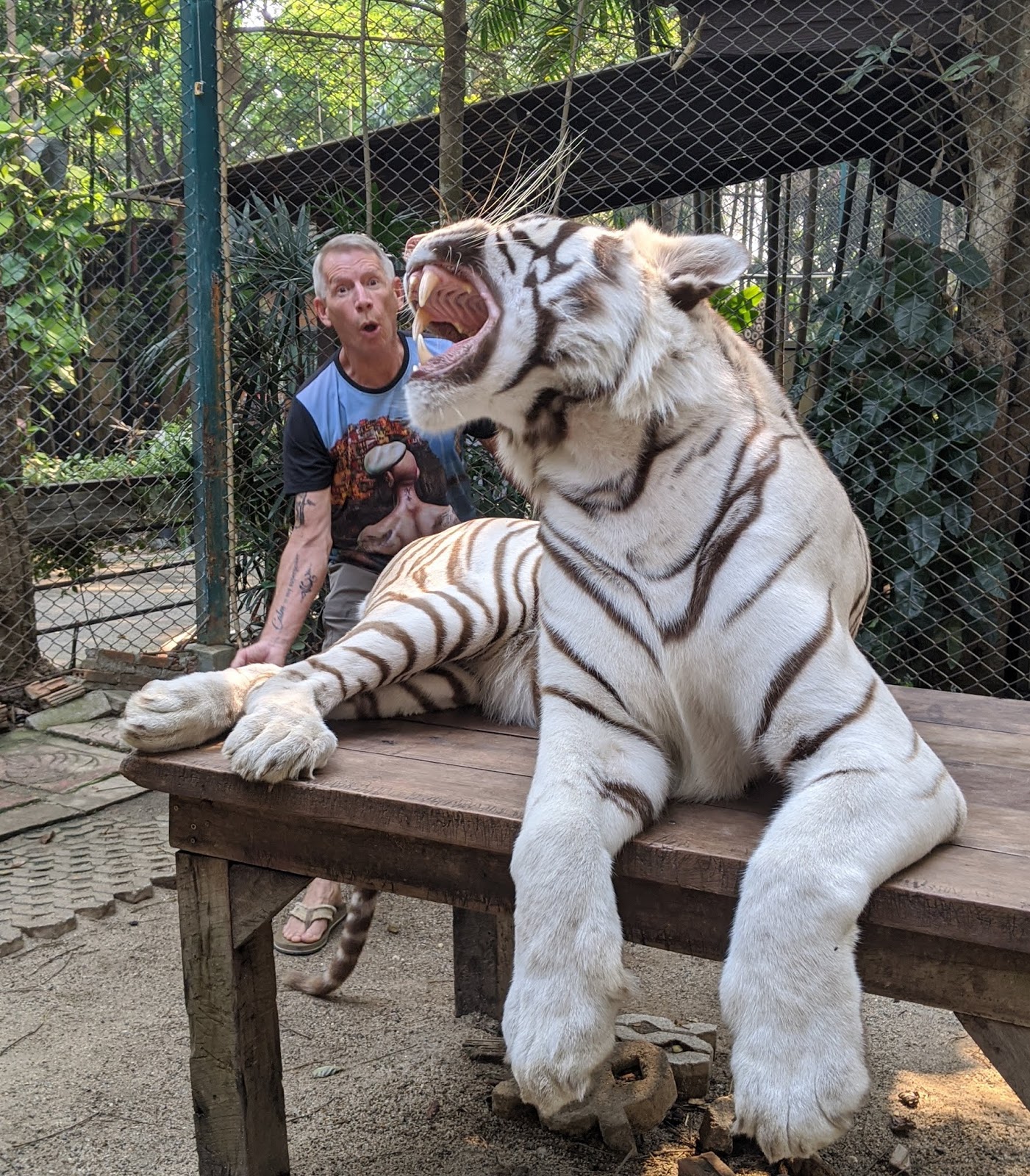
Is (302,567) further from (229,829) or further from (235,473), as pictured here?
(235,473)

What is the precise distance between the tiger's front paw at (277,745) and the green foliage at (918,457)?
9.70ft

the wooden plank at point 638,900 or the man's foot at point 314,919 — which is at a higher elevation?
the wooden plank at point 638,900

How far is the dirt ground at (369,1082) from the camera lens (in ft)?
7.64

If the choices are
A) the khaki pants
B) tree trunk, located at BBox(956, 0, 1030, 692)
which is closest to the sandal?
the khaki pants

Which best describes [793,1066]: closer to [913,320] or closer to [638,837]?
[638,837]

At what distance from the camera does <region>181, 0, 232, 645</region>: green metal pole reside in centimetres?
378

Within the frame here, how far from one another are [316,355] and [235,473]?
629mm

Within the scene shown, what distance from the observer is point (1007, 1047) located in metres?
1.50

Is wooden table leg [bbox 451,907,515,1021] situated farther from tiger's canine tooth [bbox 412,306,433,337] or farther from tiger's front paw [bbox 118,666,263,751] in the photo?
tiger's canine tooth [bbox 412,306,433,337]

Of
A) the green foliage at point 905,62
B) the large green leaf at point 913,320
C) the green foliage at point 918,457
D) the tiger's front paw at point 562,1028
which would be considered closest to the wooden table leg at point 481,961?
the tiger's front paw at point 562,1028

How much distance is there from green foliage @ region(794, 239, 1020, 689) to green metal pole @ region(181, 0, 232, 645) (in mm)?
2354

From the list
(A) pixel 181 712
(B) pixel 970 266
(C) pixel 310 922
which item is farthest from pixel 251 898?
(B) pixel 970 266

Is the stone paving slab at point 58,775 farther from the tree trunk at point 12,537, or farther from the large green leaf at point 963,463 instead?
the large green leaf at point 963,463

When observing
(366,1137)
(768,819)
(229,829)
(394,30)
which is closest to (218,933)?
(229,829)
